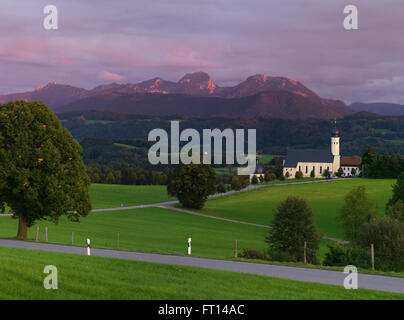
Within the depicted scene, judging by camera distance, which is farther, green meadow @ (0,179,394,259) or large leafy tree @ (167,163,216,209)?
large leafy tree @ (167,163,216,209)

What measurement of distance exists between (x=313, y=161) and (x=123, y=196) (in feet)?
313

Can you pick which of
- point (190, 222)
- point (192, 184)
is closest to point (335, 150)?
point (192, 184)

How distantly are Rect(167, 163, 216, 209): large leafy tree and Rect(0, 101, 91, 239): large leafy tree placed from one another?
53800 millimetres

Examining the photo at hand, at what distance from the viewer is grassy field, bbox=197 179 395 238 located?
8156 centimetres

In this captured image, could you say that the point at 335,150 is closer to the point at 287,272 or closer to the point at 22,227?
the point at 22,227

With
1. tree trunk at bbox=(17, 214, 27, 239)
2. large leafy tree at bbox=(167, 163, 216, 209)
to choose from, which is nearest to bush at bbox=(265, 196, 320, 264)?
tree trunk at bbox=(17, 214, 27, 239)

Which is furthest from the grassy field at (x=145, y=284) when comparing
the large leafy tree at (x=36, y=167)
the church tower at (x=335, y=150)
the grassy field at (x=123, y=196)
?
the church tower at (x=335, y=150)

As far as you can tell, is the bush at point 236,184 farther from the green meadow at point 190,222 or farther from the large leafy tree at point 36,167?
the large leafy tree at point 36,167

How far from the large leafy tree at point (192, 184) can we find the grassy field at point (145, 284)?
231ft

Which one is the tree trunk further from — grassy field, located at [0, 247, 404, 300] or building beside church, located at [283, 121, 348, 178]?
building beside church, located at [283, 121, 348, 178]

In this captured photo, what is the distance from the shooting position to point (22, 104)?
33.9 m

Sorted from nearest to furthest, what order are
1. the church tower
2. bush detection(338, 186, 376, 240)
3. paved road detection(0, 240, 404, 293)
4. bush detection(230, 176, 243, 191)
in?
1. paved road detection(0, 240, 404, 293)
2. bush detection(338, 186, 376, 240)
3. bush detection(230, 176, 243, 191)
4. the church tower
